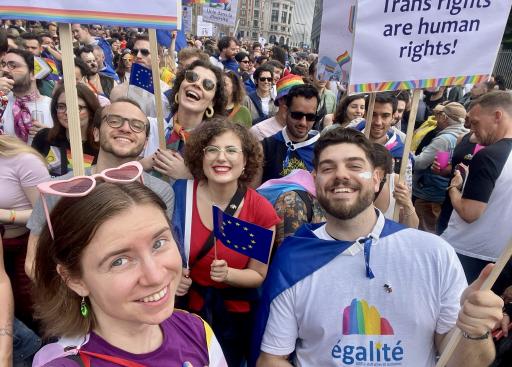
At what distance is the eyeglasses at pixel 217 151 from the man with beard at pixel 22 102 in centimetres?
208

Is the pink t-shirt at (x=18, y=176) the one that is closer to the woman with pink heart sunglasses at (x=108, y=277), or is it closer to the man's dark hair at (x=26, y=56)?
the woman with pink heart sunglasses at (x=108, y=277)

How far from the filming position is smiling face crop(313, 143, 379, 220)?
1896 mm

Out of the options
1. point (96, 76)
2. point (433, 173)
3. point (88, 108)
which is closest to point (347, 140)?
point (88, 108)

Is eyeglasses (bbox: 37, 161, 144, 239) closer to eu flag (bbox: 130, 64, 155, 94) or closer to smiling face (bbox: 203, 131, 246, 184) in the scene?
smiling face (bbox: 203, 131, 246, 184)

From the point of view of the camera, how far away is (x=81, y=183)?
1296 millimetres

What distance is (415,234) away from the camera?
1847 millimetres

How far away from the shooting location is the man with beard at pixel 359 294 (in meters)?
1.74

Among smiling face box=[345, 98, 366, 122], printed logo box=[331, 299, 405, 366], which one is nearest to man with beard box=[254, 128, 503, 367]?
printed logo box=[331, 299, 405, 366]

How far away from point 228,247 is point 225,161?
0.50 meters

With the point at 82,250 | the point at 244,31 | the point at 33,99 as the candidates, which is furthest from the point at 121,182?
the point at 244,31

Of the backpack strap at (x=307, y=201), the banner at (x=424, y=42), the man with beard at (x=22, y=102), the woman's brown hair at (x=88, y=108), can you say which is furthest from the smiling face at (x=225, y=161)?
the man with beard at (x=22, y=102)

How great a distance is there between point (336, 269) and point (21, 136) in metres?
3.24

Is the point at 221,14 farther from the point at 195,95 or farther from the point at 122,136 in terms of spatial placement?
the point at 122,136

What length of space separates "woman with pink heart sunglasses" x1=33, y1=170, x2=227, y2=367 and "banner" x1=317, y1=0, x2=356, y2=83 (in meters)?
2.35
